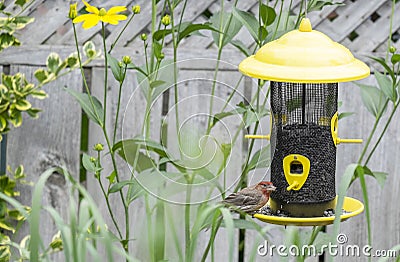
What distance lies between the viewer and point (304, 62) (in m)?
1.39

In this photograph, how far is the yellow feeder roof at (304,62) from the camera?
54.0 inches

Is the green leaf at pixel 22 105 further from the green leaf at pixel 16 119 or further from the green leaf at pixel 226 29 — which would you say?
the green leaf at pixel 226 29

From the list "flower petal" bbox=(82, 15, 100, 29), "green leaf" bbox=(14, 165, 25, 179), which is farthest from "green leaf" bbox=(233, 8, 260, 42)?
"green leaf" bbox=(14, 165, 25, 179)

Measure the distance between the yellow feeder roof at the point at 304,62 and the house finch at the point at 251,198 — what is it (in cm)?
20

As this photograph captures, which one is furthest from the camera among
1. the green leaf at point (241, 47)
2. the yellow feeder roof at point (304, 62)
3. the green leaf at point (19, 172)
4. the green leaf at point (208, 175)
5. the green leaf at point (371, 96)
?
the green leaf at point (19, 172)

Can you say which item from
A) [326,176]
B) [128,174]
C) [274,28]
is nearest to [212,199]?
[326,176]

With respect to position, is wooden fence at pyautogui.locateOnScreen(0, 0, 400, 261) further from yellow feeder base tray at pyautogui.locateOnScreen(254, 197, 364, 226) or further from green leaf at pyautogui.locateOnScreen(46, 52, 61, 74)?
yellow feeder base tray at pyautogui.locateOnScreen(254, 197, 364, 226)

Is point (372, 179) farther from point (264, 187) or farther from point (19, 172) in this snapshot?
point (264, 187)

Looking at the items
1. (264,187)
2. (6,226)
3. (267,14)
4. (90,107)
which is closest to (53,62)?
(6,226)

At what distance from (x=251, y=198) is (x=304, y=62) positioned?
0.24 metres

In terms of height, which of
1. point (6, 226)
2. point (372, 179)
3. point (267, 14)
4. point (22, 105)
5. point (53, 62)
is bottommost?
point (6, 226)

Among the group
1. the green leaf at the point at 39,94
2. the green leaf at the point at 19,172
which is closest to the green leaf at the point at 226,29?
the green leaf at the point at 39,94

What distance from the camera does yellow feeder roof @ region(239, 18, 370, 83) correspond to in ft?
4.50

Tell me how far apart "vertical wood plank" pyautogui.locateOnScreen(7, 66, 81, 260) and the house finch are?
1139mm
